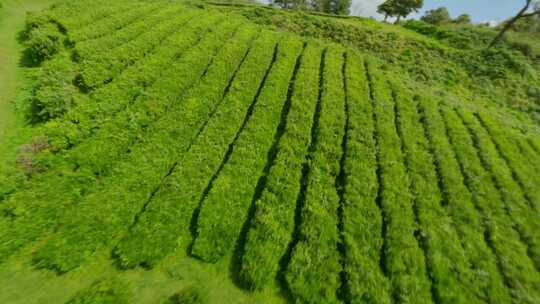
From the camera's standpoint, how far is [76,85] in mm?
14016

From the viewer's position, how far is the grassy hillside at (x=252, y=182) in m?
7.79

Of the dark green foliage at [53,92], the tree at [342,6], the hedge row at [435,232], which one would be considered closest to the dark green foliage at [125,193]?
the dark green foliage at [53,92]

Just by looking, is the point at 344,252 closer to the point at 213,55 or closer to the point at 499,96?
the point at 213,55

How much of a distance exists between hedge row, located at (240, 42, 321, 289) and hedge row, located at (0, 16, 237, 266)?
6.75 metres

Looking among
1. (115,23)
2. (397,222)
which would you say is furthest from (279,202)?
(115,23)

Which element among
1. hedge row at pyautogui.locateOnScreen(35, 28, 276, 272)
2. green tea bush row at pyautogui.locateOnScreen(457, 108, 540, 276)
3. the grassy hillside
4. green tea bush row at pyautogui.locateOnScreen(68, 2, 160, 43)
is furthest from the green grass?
green tea bush row at pyautogui.locateOnScreen(457, 108, 540, 276)

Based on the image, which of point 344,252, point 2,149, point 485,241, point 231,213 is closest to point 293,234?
point 344,252

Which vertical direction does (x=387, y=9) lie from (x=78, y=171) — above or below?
above

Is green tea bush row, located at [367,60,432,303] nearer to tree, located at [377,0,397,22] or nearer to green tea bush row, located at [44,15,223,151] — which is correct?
green tea bush row, located at [44,15,223,151]

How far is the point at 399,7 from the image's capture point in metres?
44.9

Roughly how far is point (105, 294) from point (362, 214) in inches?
367

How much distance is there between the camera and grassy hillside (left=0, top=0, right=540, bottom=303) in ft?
25.6

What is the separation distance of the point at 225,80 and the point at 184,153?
7.39m

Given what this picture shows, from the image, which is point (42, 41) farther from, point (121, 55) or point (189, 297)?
point (189, 297)
